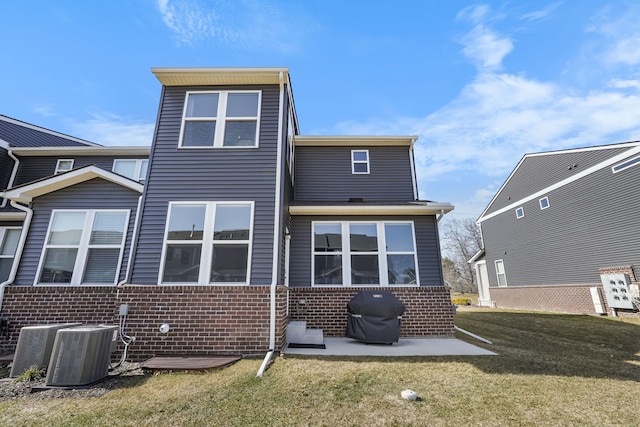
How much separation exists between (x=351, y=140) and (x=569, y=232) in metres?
12.7

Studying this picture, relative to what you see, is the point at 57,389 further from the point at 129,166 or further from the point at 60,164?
the point at 60,164

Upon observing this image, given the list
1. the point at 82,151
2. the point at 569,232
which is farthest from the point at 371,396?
the point at 569,232

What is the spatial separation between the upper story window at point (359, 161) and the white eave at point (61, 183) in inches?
245

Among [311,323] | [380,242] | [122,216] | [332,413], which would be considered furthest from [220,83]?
[332,413]

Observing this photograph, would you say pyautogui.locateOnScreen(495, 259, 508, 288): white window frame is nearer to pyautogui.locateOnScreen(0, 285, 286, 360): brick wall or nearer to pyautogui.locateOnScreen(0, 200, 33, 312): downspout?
pyautogui.locateOnScreen(0, 285, 286, 360): brick wall

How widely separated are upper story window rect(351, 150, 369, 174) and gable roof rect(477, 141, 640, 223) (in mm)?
11253

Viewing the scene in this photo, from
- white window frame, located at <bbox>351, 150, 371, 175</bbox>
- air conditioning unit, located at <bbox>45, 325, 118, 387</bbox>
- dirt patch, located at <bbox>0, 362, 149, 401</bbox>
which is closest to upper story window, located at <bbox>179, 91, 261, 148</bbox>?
white window frame, located at <bbox>351, 150, 371, 175</bbox>

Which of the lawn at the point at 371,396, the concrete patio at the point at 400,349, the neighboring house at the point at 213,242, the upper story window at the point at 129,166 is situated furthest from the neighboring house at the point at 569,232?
the upper story window at the point at 129,166

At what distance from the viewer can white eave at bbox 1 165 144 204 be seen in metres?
6.28

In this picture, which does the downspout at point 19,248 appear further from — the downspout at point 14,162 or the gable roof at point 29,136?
the gable roof at point 29,136

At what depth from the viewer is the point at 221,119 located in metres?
6.62

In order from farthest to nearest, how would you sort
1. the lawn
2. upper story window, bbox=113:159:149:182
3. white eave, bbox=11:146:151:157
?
upper story window, bbox=113:159:149:182
white eave, bbox=11:146:151:157
the lawn

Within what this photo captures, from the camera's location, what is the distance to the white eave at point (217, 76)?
256 inches

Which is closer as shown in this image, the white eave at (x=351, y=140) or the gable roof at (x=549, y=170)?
the white eave at (x=351, y=140)
